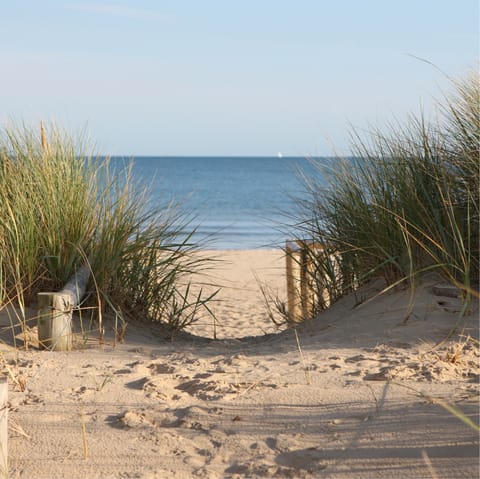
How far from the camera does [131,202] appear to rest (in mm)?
5602

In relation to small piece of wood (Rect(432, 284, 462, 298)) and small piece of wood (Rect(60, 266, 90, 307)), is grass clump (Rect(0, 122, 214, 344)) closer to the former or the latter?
small piece of wood (Rect(60, 266, 90, 307))

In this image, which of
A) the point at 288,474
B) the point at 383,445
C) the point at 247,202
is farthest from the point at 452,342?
the point at 247,202

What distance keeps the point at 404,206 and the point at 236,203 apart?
2781 centimetres

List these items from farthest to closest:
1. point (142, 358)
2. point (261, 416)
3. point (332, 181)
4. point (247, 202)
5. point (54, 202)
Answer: point (247, 202) → point (332, 181) → point (54, 202) → point (142, 358) → point (261, 416)

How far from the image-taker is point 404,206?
5.00 m

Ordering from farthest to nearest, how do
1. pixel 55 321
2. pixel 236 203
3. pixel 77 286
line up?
pixel 236 203
pixel 77 286
pixel 55 321

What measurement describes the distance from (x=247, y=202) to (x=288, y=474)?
3090cm

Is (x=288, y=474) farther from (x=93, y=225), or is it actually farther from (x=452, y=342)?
(x=93, y=225)

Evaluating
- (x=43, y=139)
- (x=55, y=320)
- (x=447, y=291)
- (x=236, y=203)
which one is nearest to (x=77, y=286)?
(x=55, y=320)

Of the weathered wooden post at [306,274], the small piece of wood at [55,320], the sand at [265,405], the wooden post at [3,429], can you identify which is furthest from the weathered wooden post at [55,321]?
the weathered wooden post at [306,274]

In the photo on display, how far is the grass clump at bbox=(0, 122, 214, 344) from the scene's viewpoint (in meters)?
5.02

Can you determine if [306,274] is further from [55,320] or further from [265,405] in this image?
[265,405]

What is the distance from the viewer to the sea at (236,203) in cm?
630

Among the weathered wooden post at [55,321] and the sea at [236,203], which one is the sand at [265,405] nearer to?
the weathered wooden post at [55,321]
